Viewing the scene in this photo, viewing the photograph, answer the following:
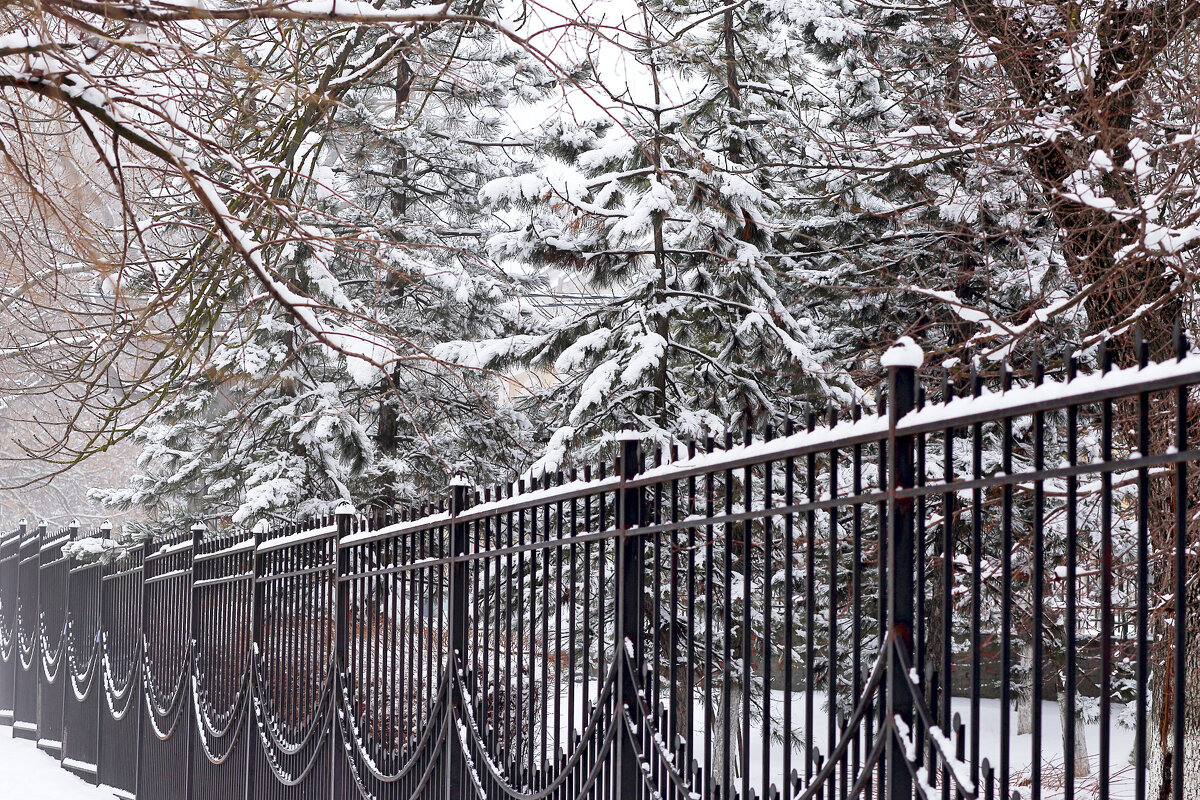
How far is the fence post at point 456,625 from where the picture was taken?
17.1 feet

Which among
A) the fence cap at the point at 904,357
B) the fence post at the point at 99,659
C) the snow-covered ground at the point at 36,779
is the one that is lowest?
the snow-covered ground at the point at 36,779

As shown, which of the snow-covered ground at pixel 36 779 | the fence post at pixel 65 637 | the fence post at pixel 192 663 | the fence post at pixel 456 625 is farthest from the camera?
the fence post at pixel 65 637

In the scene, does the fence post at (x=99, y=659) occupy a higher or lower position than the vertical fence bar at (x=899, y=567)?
lower

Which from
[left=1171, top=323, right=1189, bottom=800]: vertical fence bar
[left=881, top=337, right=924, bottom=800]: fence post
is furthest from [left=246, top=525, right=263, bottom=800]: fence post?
[left=1171, top=323, right=1189, bottom=800]: vertical fence bar

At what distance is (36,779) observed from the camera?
38.2ft

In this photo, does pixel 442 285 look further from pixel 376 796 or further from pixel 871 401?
pixel 376 796

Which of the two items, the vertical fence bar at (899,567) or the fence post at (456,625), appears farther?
the fence post at (456,625)

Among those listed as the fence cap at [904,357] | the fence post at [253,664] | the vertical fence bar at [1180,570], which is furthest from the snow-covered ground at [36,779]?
the vertical fence bar at [1180,570]

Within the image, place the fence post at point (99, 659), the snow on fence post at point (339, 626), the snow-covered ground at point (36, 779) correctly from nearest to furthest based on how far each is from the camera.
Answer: the snow on fence post at point (339, 626)
the snow-covered ground at point (36, 779)
the fence post at point (99, 659)

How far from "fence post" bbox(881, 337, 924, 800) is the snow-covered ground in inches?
381

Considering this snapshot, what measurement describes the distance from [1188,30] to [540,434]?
9671 mm

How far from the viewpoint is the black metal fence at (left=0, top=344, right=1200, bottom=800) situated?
8.65ft

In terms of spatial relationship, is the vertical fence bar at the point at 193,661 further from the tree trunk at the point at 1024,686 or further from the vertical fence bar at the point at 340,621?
the tree trunk at the point at 1024,686

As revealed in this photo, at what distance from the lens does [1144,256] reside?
6801 mm
